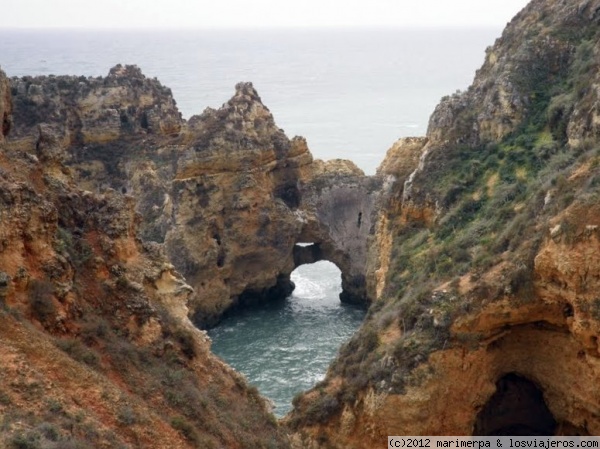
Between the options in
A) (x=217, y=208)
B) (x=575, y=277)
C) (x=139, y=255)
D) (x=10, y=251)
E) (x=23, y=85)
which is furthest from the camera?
(x=23, y=85)

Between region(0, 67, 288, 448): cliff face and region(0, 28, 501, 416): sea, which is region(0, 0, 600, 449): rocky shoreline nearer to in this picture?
region(0, 67, 288, 448): cliff face

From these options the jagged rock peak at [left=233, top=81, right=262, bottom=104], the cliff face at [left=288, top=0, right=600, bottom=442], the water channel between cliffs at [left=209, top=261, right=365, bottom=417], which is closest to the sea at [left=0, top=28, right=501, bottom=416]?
the water channel between cliffs at [left=209, top=261, right=365, bottom=417]

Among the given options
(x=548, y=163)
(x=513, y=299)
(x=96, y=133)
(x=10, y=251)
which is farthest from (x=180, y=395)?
(x=96, y=133)

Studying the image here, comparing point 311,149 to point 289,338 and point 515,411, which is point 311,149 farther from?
point 515,411

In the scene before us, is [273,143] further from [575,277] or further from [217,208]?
[575,277]

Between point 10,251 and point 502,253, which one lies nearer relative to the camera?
point 10,251

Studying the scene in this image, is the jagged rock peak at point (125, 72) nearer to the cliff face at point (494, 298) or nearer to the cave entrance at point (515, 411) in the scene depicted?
the cliff face at point (494, 298)
